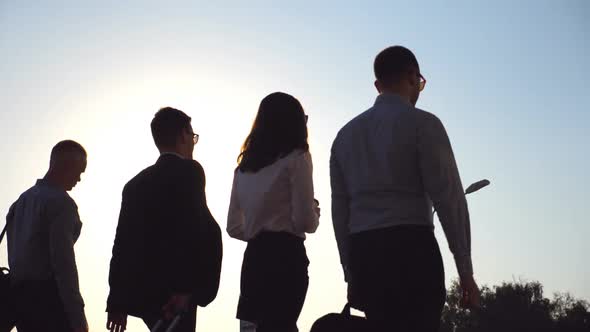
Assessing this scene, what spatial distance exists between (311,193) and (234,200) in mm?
767

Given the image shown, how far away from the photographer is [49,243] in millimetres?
6789

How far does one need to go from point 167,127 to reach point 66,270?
64.9 inches

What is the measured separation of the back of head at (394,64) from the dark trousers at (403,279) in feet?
3.20

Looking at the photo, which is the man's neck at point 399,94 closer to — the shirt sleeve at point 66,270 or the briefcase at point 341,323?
the briefcase at point 341,323

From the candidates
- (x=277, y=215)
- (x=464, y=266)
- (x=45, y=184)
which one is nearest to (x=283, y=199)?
(x=277, y=215)

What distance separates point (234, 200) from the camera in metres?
6.22

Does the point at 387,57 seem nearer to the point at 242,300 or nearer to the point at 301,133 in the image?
the point at 301,133

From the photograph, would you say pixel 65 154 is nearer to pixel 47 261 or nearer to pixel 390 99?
pixel 47 261

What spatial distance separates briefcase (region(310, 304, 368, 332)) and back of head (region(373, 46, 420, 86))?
1403mm

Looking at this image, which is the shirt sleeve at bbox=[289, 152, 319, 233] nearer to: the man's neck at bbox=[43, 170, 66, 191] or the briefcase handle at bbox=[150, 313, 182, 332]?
the briefcase handle at bbox=[150, 313, 182, 332]

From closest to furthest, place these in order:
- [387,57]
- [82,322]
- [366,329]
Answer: [366,329] → [387,57] → [82,322]

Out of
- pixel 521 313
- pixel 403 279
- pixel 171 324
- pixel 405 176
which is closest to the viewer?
pixel 403 279

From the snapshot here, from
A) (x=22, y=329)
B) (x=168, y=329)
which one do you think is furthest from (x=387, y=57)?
(x=22, y=329)

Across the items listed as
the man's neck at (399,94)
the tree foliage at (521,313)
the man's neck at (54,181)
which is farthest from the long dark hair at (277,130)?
the tree foliage at (521,313)
